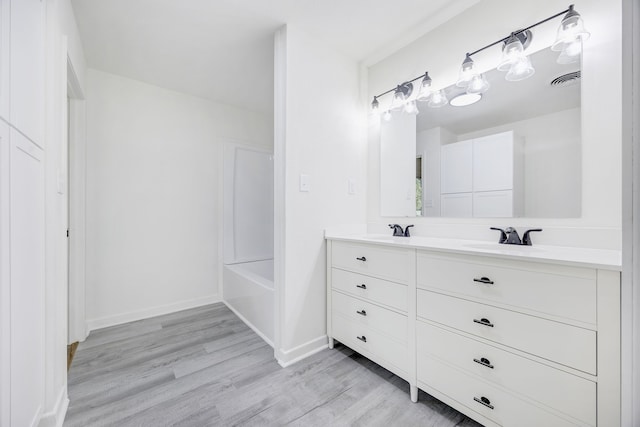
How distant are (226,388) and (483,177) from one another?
204 cm

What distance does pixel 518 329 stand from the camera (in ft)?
3.33

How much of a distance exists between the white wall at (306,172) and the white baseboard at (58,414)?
3.65ft

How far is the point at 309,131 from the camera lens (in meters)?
1.86

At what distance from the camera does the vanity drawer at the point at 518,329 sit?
0.88 m

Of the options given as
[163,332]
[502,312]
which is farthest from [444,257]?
[163,332]

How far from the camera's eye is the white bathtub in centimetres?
203

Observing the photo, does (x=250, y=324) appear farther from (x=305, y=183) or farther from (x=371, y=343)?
(x=305, y=183)

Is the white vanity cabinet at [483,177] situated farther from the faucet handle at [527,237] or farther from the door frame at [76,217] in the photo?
the door frame at [76,217]

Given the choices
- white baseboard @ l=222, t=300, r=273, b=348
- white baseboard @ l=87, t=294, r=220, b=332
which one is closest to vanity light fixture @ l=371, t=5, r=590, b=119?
white baseboard @ l=222, t=300, r=273, b=348

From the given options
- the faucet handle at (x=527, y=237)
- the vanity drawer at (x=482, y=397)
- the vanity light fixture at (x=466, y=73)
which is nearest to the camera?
the vanity drawer at (x=482, y=397)

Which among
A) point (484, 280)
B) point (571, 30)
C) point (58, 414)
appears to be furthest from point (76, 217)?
point (571, 30)

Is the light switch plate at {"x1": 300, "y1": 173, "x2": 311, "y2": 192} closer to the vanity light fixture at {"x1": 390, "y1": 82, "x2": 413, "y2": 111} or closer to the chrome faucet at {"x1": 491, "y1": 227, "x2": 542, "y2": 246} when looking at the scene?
the vanity light fixture at {"x1": 390, "y1": 82, "x2": 413, "y2": 111}

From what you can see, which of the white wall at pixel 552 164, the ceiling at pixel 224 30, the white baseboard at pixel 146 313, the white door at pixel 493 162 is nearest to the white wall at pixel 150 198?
the white baseboard at pixel 146 313

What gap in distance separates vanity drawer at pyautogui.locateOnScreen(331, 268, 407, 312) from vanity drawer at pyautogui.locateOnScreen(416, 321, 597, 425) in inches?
6.7
